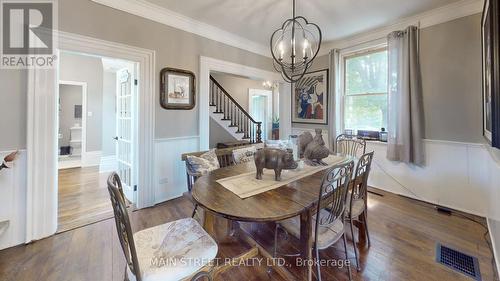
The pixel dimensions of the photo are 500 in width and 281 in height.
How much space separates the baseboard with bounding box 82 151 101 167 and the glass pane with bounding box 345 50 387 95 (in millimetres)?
6092

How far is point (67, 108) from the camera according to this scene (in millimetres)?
5609

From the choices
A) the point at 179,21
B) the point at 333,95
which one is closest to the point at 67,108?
the point at 179,21

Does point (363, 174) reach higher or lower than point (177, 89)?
lower

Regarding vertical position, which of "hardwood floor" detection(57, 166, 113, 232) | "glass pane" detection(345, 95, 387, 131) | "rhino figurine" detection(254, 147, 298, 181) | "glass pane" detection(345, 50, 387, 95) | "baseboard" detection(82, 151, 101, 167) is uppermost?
"glass pane" detection(345, 50, 387, 95)

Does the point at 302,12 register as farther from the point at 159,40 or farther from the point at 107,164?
the point at 107,164

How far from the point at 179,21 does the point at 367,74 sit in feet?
10.7

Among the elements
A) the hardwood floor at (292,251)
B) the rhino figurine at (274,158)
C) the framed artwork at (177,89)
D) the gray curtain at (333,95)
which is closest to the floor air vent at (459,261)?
the hardwood floor at (292,251)

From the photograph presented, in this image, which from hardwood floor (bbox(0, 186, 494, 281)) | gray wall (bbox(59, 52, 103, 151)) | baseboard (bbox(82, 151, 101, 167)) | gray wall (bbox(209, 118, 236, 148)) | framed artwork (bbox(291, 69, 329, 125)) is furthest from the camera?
gray wall (bbox(209, 118, 236, 148))

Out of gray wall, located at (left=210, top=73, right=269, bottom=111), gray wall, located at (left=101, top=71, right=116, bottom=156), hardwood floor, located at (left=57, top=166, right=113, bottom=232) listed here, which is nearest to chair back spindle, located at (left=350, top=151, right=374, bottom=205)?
hardwood floor, located at (left=57, top=166, right=113, bottom=232)

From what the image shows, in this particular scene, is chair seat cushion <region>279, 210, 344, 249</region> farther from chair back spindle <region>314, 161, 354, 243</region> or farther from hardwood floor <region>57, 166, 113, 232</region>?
hardwood floor <region>57, 166, 113, 232</region>

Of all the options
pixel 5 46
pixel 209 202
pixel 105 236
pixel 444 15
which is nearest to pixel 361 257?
pixel 209 202

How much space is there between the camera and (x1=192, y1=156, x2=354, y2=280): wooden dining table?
117 centimetres

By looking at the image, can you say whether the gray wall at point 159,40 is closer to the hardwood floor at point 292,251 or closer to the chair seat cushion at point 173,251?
the hardwood floor at point 292,251

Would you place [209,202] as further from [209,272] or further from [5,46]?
[5,46]
